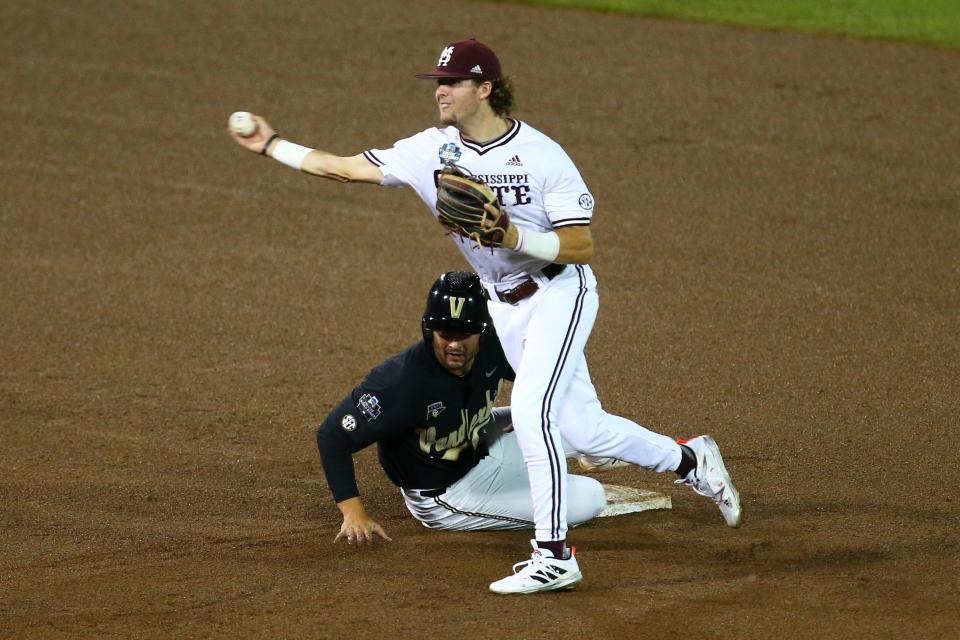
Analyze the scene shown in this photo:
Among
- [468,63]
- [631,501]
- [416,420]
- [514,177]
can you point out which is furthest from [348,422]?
[468,63]

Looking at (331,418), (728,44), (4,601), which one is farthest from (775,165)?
(4,601)

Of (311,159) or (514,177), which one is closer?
(514,177)

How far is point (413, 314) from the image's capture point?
317 inches

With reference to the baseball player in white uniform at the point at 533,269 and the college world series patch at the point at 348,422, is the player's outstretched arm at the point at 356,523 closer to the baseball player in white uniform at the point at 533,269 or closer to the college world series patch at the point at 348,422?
the college world series patch at the point at 348,422

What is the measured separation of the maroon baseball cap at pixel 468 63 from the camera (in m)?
4.88

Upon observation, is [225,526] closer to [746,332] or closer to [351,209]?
[746,332]

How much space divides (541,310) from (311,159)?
108cm

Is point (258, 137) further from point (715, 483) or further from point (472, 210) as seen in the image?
point (715, 483)

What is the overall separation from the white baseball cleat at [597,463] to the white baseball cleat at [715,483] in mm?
298

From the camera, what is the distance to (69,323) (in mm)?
7953

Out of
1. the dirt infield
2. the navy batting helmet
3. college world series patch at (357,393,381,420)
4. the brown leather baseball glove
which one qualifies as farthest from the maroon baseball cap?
the dirt infield

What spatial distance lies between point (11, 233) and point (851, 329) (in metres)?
5.67

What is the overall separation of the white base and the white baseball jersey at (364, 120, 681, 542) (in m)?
0.53

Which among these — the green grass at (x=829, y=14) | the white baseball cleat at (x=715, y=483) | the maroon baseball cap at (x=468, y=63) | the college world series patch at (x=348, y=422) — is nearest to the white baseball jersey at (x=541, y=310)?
the white baseball cleat at (x=715, y=483)
